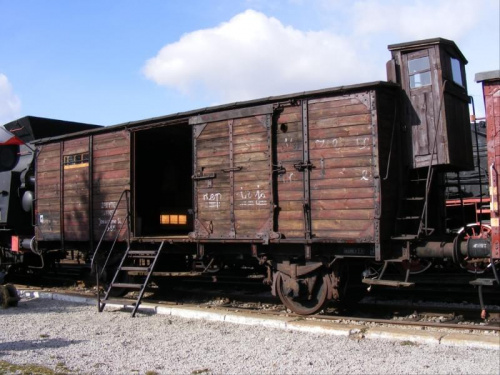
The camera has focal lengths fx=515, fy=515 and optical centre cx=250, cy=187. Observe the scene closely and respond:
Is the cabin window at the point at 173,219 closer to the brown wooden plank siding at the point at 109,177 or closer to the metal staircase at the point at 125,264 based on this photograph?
the metal staircase at the point at 125,264

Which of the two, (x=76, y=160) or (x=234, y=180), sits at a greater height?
(x=76, y=160)

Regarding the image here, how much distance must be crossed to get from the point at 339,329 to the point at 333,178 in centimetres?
219

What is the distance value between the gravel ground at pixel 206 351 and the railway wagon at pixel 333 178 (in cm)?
137

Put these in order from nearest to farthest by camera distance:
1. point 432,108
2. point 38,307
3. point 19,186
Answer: point 432,108
point 38,307
point 19,186

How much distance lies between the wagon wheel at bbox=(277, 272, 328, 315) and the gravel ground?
3.19 feet

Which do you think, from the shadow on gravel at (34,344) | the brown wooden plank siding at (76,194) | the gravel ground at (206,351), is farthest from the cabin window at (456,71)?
the brown wooden plank siding at (76,194)

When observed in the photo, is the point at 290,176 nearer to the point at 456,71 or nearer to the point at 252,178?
the point at 252,178

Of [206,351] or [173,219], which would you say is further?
[173,219]

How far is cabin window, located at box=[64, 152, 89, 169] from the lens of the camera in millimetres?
11062

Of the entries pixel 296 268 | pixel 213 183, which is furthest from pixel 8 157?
pixel 296 268

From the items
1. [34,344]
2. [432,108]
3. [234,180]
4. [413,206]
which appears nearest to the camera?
[34,344]

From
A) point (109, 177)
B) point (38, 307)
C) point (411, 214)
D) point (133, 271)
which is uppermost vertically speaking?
point (109, 177)

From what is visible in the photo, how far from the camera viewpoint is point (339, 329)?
22.4 feet

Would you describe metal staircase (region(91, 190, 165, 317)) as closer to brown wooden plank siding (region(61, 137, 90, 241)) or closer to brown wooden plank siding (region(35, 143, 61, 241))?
brown wooden plank siding (region(61, 137, 90, 241))
